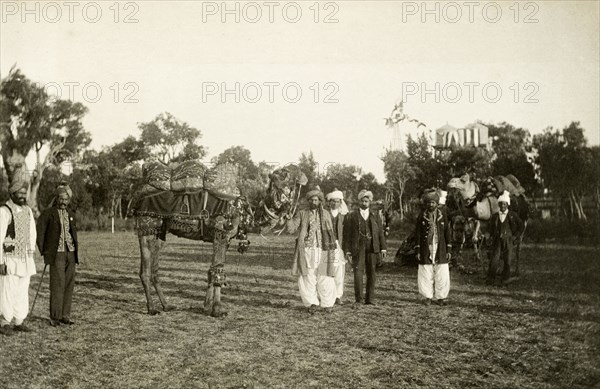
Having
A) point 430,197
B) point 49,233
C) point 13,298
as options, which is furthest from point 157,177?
point 430,197

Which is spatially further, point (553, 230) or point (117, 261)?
point (553, 230)

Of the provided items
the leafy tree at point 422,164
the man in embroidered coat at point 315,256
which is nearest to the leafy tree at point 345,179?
the leafy tree at point 422,164

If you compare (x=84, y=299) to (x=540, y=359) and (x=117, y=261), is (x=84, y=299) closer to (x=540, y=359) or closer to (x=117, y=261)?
(x=117, y=261)

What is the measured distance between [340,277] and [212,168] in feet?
9.36

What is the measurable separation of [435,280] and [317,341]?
10.4ft

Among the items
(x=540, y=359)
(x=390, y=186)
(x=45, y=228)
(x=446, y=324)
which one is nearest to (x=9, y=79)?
(x=45, y=228)

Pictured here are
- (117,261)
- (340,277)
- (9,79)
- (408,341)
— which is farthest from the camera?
(117,261)

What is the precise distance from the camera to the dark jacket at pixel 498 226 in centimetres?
993

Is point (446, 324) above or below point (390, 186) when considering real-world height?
below

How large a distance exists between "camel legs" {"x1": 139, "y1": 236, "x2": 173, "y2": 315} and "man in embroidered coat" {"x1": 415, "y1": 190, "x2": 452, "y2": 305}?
4.26m

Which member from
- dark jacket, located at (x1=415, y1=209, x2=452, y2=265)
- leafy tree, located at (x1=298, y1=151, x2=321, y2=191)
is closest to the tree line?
leafy tree, located at (x1=298, y1=151, x2=321, y2=191)

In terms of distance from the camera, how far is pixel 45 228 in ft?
22.8

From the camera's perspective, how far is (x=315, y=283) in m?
7.80

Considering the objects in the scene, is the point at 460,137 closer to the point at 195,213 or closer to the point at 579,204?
the point at 579,204
